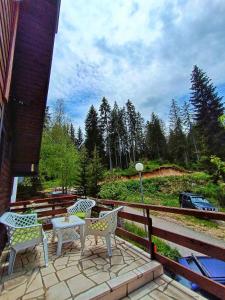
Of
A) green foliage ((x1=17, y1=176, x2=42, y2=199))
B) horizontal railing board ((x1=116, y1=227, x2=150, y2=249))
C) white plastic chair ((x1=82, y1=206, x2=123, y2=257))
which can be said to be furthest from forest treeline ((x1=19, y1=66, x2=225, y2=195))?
white plastic chair ((x1=82, y1=206, x2=123, y2=257))

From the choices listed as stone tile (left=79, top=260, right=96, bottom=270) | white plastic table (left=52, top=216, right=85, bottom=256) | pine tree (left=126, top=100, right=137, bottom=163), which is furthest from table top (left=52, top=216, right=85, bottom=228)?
pine tree (left=126, top=100, right=137, bottom=163)

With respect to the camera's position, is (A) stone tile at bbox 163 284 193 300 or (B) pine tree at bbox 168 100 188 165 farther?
(B) pine tree at bbox 168 100 188 165

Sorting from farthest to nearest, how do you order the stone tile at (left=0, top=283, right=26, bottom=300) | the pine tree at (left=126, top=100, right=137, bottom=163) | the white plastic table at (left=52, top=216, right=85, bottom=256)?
the pine tree at (left=126, top=100, right=137, bottom=163), the white plastic table at (left=52, top=216, right=85, bottom=256), the stone tile at (left=0, top=283, right=26, bottom=300)

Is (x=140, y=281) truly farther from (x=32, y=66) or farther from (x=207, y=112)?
(x=207, y=112)

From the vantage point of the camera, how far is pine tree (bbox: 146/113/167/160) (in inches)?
1395

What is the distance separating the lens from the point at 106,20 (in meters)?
4.60

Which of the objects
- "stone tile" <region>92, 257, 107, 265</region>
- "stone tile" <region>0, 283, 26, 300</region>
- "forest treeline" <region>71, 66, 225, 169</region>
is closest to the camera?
"stone tile" <region>0, 283, 26, 300</region>

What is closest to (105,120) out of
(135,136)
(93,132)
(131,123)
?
(93,132)

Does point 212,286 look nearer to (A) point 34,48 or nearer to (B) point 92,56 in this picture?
(A) point 34,48

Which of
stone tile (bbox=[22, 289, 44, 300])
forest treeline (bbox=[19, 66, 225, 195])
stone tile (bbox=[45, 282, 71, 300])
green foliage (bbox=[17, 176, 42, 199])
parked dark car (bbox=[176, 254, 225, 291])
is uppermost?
forest treeline (bbox=[19, 66, 225, 195])

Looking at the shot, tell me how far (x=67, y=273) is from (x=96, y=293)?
722 mm

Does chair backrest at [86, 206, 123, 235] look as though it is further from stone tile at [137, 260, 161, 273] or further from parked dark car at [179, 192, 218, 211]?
parked dark car at [179, 192, 218, 211]

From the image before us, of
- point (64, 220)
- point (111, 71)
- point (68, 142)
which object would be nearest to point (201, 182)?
point (68, 142)

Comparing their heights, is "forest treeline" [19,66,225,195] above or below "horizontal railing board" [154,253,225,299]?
above
